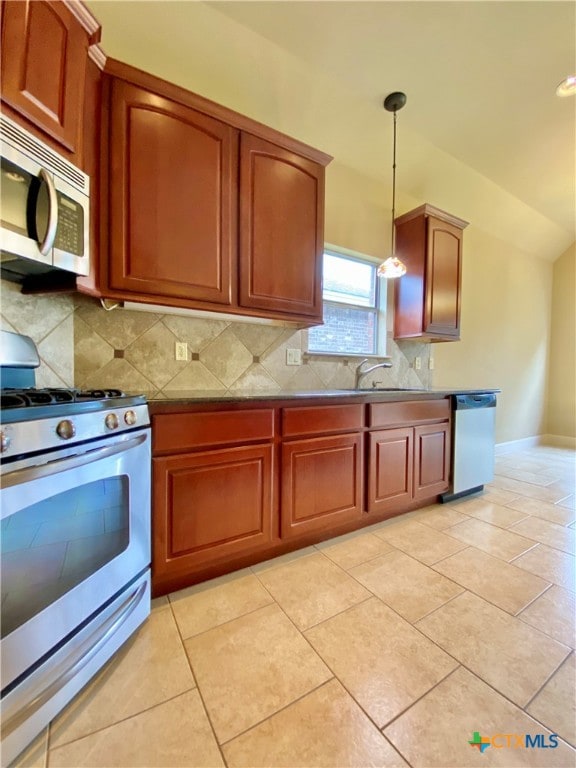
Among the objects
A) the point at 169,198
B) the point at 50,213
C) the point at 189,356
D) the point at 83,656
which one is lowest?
the point at 83,656

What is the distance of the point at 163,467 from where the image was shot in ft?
4.58

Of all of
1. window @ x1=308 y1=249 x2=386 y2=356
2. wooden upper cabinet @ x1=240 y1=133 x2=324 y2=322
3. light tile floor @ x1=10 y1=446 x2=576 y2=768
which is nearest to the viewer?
light tile floor @ x1=10 y1=446 x2=576 y2=768

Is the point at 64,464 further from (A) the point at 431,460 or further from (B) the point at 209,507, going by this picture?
(A) the point at 431,460

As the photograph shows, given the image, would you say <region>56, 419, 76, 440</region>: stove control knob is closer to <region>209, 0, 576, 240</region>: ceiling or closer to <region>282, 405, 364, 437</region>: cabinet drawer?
<region>282, 405, 364, 437</region>: cabinet drawer

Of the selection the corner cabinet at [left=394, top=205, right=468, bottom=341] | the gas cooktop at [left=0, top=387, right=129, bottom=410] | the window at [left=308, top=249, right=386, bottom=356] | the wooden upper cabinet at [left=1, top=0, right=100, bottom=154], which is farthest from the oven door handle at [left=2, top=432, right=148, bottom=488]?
the corner cabinet at [left=394, top=205, right=468, bottom=341]

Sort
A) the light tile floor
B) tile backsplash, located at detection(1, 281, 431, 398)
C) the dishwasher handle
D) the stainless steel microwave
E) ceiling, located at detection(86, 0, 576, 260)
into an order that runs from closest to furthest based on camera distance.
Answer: the light tile floor < the stainless steel microwave < tile backsplash, located at detection(1, 281, 431, 398) < ceiling, located at detection(86, 0, 576, 260) < the dishwasher handle

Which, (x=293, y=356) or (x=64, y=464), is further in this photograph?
(x=293, y=356)

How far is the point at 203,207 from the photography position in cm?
169

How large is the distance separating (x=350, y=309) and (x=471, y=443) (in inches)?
61.8

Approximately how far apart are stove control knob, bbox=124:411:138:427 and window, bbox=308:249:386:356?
1.61 meters

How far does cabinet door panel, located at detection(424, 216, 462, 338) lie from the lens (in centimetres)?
283

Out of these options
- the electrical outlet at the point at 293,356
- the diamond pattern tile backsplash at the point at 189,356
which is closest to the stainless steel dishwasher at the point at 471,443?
the diamond pattern tile backsplash at the point at 189,356

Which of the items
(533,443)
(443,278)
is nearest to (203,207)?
(443,278)

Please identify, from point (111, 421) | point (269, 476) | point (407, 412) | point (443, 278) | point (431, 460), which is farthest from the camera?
point (443, 278)
